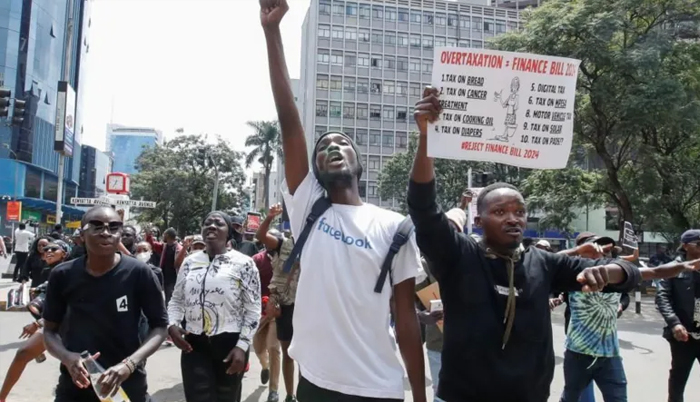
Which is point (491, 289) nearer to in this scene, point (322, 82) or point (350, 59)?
point (322, 82)

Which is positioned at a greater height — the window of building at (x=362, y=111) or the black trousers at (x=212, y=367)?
the window of building at (x=362, y=111)

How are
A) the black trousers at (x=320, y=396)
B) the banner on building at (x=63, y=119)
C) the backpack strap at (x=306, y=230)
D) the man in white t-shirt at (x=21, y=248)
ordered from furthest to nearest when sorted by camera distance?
the banner on building at (x=63, y=119)
the man in white t-shirt at (x=21, y=248)
the backpack strap at (x=306, y=230)
the black trousers at (x=320, y=396)

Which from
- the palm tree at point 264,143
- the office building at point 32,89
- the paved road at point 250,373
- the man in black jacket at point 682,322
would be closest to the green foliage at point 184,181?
the office building at point 32,89

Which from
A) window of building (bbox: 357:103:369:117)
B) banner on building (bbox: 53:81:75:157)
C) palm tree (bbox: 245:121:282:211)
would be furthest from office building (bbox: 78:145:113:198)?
banner on building (bbox: 53:81:75:157)

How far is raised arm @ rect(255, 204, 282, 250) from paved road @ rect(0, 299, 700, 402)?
1.70 meters

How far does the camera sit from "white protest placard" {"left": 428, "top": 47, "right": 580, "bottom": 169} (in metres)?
2.77

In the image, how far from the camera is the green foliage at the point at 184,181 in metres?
41.6

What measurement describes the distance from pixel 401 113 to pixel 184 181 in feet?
104

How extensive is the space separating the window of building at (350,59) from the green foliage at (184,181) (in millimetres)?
25647

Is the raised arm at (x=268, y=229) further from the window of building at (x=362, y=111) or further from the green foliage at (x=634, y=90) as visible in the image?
the window of building at (x=362, y=111)

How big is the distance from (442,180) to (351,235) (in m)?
39.8

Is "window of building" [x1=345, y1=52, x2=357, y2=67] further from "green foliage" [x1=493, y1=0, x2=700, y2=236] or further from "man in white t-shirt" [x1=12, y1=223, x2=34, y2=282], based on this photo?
"man in white t-shirt" [x1=12, y1=223, x2=34, y2=282]

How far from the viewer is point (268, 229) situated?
6.47 metres

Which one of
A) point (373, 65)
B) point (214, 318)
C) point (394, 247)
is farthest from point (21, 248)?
point (373, 65)
